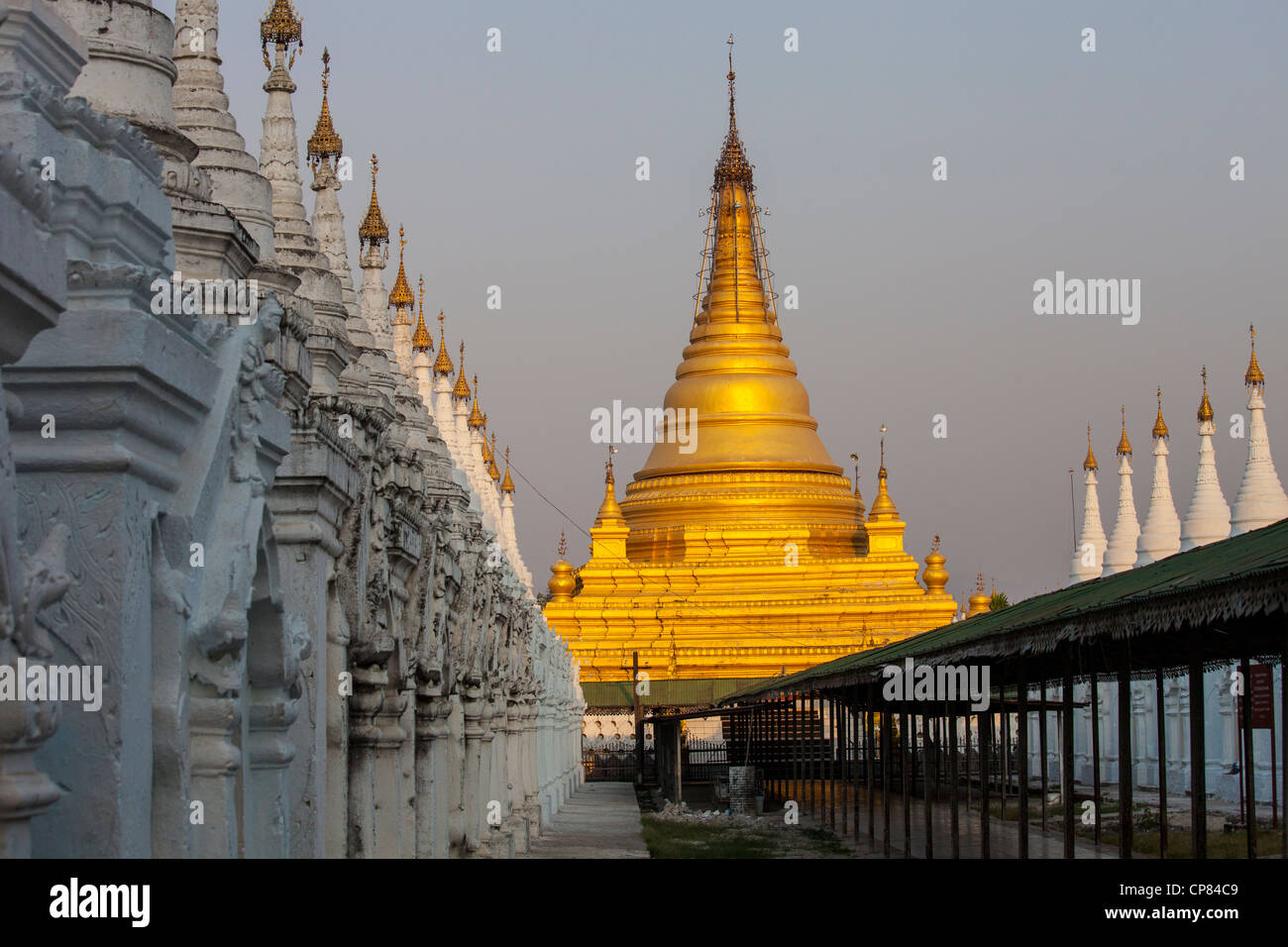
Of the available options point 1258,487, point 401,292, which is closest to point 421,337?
point 401,292

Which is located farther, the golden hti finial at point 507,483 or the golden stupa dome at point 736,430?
the golden stupa dome at point 736,430

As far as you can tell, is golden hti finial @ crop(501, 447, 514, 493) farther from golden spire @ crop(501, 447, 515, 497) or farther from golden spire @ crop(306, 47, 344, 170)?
golden spire @ crop(306, 47, 344, 170)

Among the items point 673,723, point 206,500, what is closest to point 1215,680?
point 673,723

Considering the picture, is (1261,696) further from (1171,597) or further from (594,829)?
→ (1171,597)

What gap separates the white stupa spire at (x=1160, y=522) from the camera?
162ft

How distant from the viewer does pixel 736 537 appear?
2953 inches

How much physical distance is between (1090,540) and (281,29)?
45358 millimetres

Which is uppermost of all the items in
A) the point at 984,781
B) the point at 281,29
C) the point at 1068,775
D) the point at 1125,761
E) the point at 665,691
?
the point at 281,29

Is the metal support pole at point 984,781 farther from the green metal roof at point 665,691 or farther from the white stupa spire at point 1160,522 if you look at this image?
the green metal roof at point 665,691

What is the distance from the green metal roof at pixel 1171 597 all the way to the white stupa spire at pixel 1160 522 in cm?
3017

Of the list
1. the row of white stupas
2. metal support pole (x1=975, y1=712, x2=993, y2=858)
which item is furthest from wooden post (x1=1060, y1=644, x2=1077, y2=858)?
the row of white stupas

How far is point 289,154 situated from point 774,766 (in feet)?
123

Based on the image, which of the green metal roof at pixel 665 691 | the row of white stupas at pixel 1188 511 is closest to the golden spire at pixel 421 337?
the row of white stupas at pixel 1188 511

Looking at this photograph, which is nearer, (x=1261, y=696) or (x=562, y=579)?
(x=1261, y=696)
